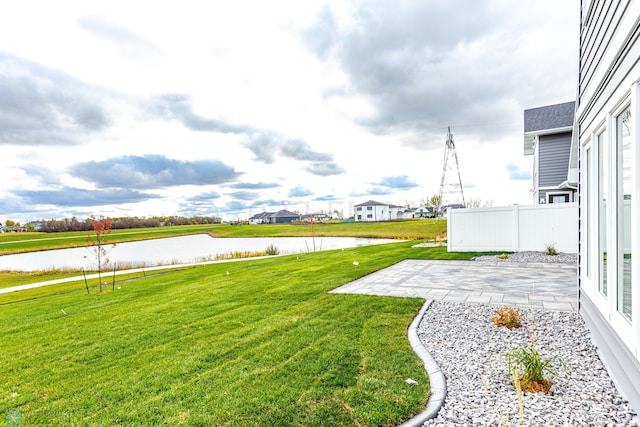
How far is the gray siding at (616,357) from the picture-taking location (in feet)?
6.52

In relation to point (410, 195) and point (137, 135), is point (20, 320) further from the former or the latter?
point (410, 195)

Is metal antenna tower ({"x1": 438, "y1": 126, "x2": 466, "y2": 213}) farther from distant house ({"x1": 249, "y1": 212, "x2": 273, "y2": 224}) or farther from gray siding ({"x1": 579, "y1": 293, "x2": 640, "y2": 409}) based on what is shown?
distant house ({"x1": 249, "y1": 212, "x2": 273, "y2": 224})

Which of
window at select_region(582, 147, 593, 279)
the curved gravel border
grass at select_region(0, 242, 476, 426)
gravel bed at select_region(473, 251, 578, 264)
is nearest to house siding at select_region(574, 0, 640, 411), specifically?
window at select_region(582, 147, 593, 279)

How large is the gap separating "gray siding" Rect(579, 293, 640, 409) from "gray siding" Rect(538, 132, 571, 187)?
11751 millimetres

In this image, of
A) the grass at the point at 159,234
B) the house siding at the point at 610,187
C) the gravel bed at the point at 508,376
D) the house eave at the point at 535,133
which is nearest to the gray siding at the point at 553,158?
the house eave at the point at 535,133

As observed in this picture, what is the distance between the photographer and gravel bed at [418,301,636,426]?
77.6 inches

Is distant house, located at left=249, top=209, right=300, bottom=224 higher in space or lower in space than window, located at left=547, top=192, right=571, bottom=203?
lower

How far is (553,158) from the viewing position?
1295 cm

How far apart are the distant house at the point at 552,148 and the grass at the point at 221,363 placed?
11.8m

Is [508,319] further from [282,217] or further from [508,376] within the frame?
[282,217]

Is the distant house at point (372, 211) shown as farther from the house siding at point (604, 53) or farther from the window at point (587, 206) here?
the house siding at point (604, 53)

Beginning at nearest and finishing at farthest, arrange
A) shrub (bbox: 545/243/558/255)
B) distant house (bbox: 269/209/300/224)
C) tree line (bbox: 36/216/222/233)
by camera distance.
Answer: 1. shrub (bbox: 545/243/558/255)
2. tree line (bbox: 36/216/222/233)
3. distant house (bbox: 269/209/300/224)

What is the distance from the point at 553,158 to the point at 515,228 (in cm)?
564

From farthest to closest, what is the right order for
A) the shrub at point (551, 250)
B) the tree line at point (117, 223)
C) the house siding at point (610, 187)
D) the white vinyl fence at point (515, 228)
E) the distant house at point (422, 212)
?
the distant house at point (422, 212), the tree line at point (117, 223), the white vinyl fence at point (515, 228), the shrub at point (551, 250), the house siding at point (610, 187)
